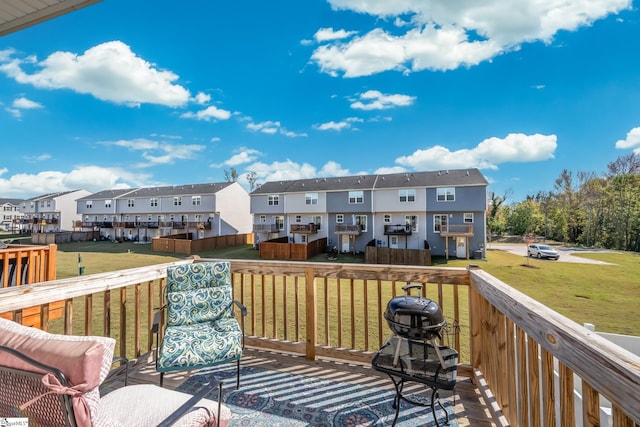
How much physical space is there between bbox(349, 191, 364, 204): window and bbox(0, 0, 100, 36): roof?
73.2 ft

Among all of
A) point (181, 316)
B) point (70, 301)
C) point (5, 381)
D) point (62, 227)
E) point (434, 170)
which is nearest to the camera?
point (5, 381)

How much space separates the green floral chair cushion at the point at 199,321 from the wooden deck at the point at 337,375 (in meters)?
0.53

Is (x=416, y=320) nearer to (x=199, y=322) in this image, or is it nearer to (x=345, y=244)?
(x=199, y=322)

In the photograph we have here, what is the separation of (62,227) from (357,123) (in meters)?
41.6

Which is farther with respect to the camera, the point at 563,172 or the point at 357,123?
the point at 563,172

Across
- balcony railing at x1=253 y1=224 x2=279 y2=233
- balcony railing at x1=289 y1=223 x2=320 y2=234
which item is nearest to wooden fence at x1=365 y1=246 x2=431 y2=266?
balcony railing at x1=289 y1=223 x2=320 y2=234

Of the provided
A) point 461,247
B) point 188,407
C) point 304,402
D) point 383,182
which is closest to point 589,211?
point 461,247

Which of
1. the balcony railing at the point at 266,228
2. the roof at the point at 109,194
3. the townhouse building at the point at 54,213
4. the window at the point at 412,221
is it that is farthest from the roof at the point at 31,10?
the townhouse building at the point at 54,213

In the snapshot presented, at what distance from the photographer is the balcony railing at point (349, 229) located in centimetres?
2336

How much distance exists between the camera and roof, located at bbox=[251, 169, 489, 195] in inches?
863

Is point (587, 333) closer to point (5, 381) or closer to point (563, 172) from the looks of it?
point (5, 381)

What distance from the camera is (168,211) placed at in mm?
31375

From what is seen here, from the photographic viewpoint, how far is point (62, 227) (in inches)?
1535

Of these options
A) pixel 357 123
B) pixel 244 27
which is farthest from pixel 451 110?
pixel 244 27
